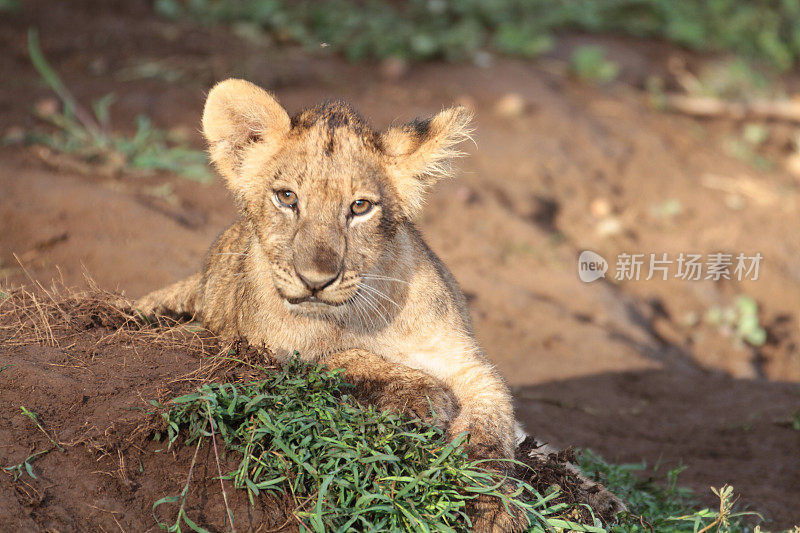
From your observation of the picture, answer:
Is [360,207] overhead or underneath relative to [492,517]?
overhead

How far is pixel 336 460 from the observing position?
3406 millimetres

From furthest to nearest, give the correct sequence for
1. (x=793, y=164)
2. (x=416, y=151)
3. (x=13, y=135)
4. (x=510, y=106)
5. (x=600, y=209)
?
(x=793, y=164) → (x=510, y=106) → (x=600, y=209) → (x=13, y=135) → (x=416, y=151)

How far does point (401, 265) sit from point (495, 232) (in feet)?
18.0

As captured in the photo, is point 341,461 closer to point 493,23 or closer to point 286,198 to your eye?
point 286,198

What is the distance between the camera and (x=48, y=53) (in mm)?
11234

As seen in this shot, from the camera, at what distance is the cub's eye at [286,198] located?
4.21m

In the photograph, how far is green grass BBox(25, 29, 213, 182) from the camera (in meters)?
8.85

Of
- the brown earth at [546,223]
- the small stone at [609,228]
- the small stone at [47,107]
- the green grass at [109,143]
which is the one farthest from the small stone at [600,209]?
the small stone at [47,107]

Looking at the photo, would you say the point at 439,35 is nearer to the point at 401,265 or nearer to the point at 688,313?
the point at 688,313

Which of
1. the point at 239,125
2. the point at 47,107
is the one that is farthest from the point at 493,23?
the point at 239,125

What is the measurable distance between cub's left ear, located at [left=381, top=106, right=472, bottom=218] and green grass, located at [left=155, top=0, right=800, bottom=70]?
8.50 metres

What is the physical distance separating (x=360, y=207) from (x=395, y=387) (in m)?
0.95

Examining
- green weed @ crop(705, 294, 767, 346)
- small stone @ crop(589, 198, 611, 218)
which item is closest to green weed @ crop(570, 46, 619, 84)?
small stone @ crop(589, 198, 611, 218)

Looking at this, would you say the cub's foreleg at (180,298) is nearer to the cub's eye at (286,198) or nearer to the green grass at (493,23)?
the cub's eye at (286,198)
